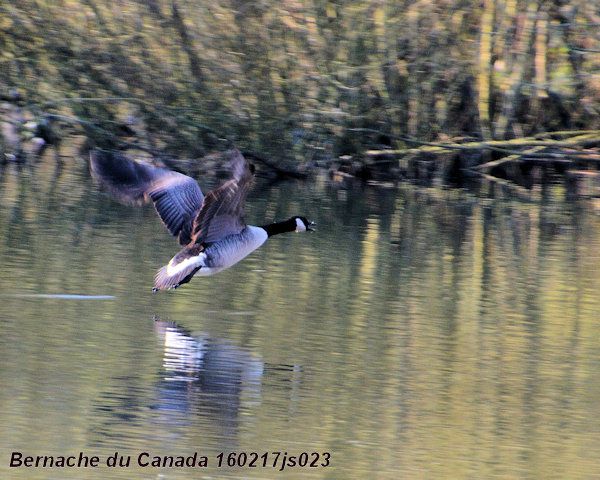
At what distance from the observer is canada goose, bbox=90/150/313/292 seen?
962 cm

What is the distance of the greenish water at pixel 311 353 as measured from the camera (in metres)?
6.46

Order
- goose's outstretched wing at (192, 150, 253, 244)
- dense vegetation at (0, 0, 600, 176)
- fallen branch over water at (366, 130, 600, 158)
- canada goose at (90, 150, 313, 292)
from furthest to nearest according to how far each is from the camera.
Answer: dense vegetation at (0, 0, 600, 176), fallen branch over water at (366, 130, 600, 158), canada goose at (90, 150, 313, 292), goose's outstretched wing at (192, 150, 253, 244)

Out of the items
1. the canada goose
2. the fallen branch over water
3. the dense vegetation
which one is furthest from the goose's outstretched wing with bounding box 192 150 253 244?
the fallen branch over water

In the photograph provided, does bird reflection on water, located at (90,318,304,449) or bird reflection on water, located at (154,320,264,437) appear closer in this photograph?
bird reflection on water, located at (90,318,304,449)

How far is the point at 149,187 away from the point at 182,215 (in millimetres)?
322

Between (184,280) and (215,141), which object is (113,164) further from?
(215,141)

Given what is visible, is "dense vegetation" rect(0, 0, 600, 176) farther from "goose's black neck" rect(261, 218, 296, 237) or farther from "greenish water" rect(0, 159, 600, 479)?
"goose's black neck" rect(261, 218, 296, 237)

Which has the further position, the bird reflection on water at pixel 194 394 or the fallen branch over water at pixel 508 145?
the fallen branch over water at pixel 508 145

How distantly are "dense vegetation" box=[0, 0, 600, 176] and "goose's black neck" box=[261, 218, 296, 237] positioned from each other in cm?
948

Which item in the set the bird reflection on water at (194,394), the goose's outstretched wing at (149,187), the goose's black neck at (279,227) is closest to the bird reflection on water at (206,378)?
the bird reflection on water at (194,394)

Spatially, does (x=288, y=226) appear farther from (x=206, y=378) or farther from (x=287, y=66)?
(x=287, y=66)

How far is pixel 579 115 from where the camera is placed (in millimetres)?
23438

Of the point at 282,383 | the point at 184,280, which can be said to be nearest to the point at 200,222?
the point at 184,280

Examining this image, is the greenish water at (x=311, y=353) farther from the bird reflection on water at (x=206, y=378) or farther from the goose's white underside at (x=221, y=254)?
the goose's white underside at (x=221, y=254)
